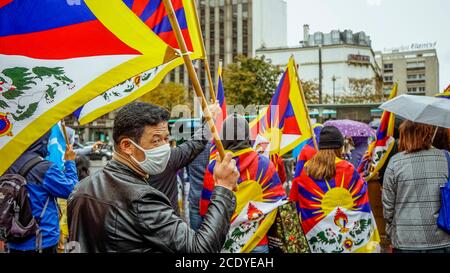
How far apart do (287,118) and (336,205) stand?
209 centimetres

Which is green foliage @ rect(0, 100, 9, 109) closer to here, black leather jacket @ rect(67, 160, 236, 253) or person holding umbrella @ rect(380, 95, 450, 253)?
black leather jacket @ rect(67, 160, 236, 253)

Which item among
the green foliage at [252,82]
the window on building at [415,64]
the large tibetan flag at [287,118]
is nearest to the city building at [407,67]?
the window on building at [415,64]

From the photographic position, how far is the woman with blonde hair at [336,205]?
4.42 m

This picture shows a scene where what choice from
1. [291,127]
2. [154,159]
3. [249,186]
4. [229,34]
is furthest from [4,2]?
[229,34]

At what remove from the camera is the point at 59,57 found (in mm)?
2701

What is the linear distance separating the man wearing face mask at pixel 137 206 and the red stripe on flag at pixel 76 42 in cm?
60

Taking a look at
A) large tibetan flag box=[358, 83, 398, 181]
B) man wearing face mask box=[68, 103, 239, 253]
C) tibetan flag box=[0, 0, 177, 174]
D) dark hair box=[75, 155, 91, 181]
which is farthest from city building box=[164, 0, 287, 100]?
man wearing face mask box=[68, 103, 239, 253]

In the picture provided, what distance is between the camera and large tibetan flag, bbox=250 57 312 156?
5973mm

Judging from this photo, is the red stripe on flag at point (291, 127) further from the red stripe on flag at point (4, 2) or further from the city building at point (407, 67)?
the city building at point (407, 67)

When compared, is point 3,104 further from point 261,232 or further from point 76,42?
point 261,232

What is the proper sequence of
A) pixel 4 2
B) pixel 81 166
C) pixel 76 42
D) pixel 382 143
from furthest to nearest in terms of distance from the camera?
pixel 382 143 → pixel 81 166 → pixel 76 42 → pixel 4 2

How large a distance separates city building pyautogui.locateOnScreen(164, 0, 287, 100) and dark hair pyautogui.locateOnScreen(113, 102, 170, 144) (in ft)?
211
